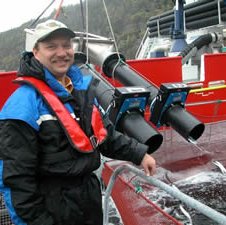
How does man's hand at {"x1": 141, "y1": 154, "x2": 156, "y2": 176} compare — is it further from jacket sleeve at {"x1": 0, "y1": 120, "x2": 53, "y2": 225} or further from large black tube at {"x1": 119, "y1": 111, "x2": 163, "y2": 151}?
jacket sleeve at {"x1": 0, "y1": 120, "x2": 53, "y2": 225}

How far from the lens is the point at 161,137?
2830 millimetres

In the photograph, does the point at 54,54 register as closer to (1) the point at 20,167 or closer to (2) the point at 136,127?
(1) the point at 20,167

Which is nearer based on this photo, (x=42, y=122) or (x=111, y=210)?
(x=42, y=122)

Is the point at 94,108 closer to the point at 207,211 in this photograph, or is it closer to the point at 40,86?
the point at 40,86

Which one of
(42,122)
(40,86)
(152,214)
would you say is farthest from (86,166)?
(152,214)

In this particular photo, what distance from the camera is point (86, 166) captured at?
6.00 feet

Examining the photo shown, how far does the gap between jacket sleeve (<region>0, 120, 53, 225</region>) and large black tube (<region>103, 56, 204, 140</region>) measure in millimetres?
1574

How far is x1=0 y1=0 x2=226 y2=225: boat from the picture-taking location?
2404 millimetres

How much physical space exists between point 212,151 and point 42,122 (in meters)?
→ 2.70

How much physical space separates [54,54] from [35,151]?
510 mm

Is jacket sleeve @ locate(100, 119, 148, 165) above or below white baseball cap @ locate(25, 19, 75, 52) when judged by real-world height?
below

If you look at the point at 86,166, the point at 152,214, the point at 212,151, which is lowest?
the point at 212,151

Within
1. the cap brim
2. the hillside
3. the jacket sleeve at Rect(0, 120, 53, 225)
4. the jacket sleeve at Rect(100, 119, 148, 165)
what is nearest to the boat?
the jacket sleeve at Rect(100, 119, 148, 165)

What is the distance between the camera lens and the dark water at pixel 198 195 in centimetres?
303
